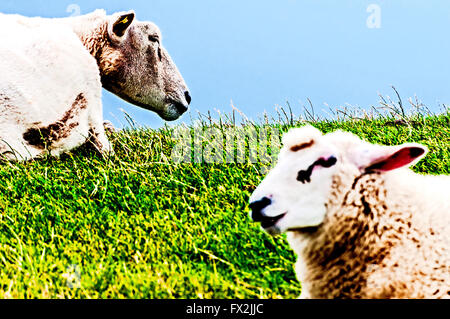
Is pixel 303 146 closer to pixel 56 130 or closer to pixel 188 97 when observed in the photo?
pixel 56 130

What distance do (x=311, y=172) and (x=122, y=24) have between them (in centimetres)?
503

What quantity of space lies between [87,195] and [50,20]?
10.0 feet

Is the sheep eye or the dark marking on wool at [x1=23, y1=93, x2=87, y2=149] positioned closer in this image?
the dark marking on wool at [x1=23, y1=93, x2=87, y2=149]

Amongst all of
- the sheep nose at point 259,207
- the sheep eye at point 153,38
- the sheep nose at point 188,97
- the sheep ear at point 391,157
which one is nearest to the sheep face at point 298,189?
the sheep nose at point 259,207

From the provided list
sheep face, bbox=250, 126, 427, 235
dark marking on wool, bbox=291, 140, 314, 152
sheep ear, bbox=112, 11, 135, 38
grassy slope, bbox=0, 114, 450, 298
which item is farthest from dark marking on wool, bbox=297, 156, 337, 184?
sheep ear, bbox=112, 11, 135, 38

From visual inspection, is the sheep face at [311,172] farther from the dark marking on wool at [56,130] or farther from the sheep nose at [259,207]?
the dark marking on wool at [56,130]

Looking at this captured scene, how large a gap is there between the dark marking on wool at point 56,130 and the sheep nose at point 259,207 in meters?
4.18

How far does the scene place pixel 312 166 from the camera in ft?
8.88

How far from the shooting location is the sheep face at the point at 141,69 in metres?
7.15

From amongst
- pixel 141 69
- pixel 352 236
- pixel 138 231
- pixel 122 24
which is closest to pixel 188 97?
pixel 141 69

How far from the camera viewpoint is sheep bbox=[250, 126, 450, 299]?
2.67m

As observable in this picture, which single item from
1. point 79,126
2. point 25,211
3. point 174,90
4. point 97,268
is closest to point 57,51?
point 79,126

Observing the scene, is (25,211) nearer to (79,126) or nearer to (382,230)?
(79,126)

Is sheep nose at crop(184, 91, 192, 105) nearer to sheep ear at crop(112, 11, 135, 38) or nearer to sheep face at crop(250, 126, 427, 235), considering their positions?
sheep ear at crop(112, 11, 135, 38)
